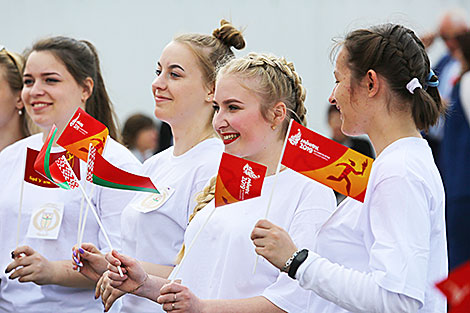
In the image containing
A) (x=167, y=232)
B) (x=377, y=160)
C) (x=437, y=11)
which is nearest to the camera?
(x=377, y=160)

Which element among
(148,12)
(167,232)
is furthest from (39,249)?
(148,12)

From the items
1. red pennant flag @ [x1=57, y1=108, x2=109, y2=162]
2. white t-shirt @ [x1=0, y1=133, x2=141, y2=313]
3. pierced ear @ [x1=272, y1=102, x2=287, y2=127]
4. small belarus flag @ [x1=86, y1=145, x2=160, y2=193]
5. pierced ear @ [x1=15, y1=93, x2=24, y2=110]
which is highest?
pierced ear @ [x1=272, y1=102, x2=287, y2=127]

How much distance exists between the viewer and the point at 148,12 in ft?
27.0

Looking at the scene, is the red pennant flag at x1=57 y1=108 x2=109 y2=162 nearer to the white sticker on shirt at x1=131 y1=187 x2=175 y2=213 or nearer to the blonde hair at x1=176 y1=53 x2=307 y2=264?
the white sticker on shirt at x1=131 y1=187 x2=175 y2=213

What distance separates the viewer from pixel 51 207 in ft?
10.8

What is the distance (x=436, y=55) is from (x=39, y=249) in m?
5.89

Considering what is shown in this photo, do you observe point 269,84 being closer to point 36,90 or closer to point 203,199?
point 203,199

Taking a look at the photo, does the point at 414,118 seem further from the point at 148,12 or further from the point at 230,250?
the point at 148,12

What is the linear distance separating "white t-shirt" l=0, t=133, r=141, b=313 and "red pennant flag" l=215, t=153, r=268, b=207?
85 centimetres

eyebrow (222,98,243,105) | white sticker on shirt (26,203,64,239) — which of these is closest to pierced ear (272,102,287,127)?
eyebrow (222,98,243,105)

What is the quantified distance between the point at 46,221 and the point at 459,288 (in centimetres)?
223

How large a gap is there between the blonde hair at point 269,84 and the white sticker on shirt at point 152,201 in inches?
6.4

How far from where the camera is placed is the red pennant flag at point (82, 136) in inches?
115

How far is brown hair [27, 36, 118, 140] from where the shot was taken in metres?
3.57
